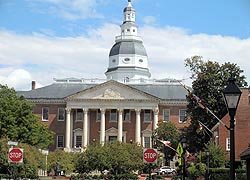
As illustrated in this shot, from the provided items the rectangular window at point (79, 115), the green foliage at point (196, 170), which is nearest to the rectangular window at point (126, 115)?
the rectangular window at point (79, 115)

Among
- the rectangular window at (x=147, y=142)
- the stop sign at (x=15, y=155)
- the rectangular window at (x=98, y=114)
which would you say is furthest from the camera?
the rectangular window at (x=98, y=114)

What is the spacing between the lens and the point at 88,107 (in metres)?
102

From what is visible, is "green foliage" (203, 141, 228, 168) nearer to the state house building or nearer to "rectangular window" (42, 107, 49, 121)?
the state house building

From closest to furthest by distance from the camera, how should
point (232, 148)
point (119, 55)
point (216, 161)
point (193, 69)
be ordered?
point (232, 148)
point (216, 161)
point (193, 69)
point (119, 55)

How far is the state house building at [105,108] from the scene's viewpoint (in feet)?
334

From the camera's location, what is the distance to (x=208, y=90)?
63.4 meters

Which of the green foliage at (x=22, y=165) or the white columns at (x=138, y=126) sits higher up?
the white columns at (x=138, y=126)

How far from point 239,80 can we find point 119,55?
59049mm

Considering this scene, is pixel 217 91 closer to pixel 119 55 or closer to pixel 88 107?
pixel 88 107

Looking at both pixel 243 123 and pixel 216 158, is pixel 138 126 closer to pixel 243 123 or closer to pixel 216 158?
pixel 243 123

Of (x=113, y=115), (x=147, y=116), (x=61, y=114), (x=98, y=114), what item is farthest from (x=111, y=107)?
(x=61, y=114)

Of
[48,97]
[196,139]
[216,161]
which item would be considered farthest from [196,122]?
[48,97]

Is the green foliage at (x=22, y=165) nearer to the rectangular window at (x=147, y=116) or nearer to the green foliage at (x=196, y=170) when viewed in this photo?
the green foliage at (x=196, y=170)

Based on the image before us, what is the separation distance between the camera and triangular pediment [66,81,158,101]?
10150 cm
